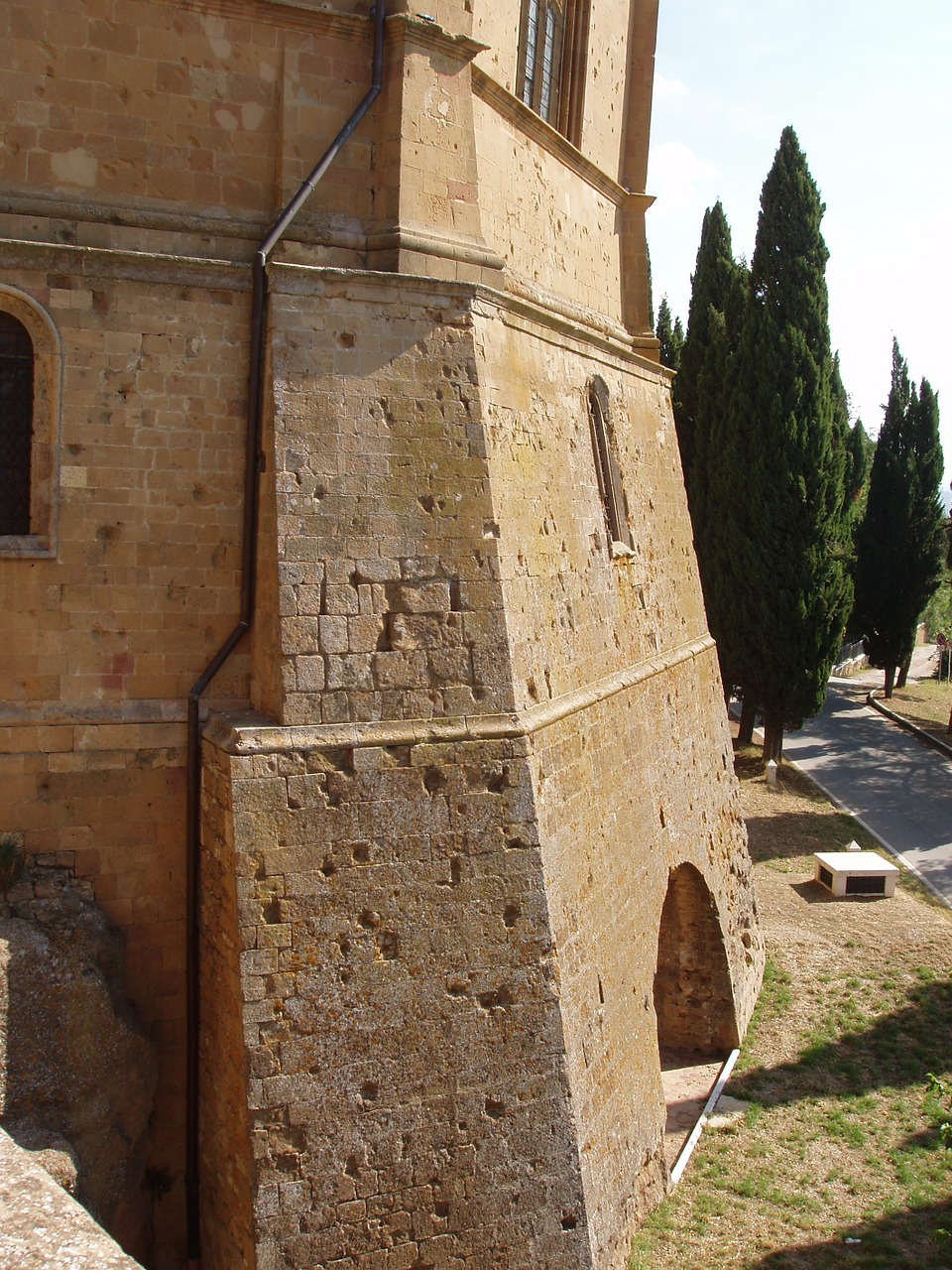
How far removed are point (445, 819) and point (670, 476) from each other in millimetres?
6498

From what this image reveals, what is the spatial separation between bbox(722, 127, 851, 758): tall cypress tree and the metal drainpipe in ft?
50.5

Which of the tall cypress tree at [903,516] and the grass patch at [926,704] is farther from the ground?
the tall cypress tree at [903,516]

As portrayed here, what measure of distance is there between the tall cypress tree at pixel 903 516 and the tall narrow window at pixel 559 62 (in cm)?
2211

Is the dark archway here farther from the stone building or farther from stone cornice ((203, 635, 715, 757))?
stone cornice ((203, 635, 715, 757))

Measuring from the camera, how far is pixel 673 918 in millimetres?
10594

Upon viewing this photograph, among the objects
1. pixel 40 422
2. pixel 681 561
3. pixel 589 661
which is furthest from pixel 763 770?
pixel 40 422

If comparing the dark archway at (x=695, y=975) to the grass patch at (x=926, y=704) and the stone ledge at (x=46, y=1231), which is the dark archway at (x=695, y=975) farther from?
the grass patch at (x=926, y=704)

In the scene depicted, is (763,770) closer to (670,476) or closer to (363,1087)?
(670,476)

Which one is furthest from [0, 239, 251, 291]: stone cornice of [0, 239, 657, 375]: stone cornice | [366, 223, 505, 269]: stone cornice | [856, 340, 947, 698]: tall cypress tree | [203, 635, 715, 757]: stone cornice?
[856, 340, 947, 698]: tall cypress tree

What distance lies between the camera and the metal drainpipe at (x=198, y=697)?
21.5 feet

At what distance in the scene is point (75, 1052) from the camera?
19.5 ft

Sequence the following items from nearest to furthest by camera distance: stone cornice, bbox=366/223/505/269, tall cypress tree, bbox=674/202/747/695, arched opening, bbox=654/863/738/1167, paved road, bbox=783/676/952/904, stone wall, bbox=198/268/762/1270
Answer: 1. stone wall, bbox=198/268/762/1270
2. stone cornice, bbox=366/223/505/269
3. arched opening, bbox=654/863/738/1167
4. paved road, bbox=783/676/952/904
5. tall cypress tree, bbox=674/202/747/695

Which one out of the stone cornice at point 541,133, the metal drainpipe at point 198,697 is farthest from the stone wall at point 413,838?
the stone cornice at point 541,133

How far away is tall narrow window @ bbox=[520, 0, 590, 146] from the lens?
9.11 m
